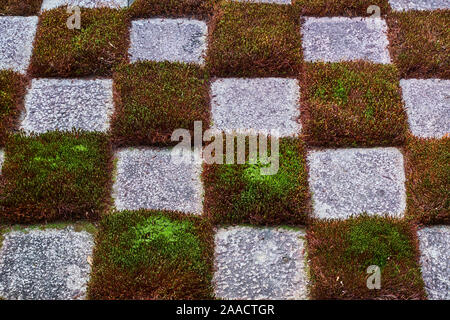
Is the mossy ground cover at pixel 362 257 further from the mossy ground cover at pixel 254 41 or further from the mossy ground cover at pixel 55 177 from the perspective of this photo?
the mossy ground cover at pixel 254 41

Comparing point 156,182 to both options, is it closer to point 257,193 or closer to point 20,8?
point 257,193

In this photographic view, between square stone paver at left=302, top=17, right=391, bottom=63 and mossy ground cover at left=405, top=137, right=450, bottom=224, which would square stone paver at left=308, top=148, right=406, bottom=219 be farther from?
square stone paver at left=302, top=17, right=391, bottom=63

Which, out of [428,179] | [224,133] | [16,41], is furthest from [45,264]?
[428,179]

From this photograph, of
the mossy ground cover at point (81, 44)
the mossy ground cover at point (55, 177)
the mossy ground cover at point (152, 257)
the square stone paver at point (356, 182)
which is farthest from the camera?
the mossy ground cover at point (81, 44)

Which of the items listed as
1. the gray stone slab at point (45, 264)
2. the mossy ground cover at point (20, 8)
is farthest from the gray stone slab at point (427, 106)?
the mossy ground cover at point (20, 8)
